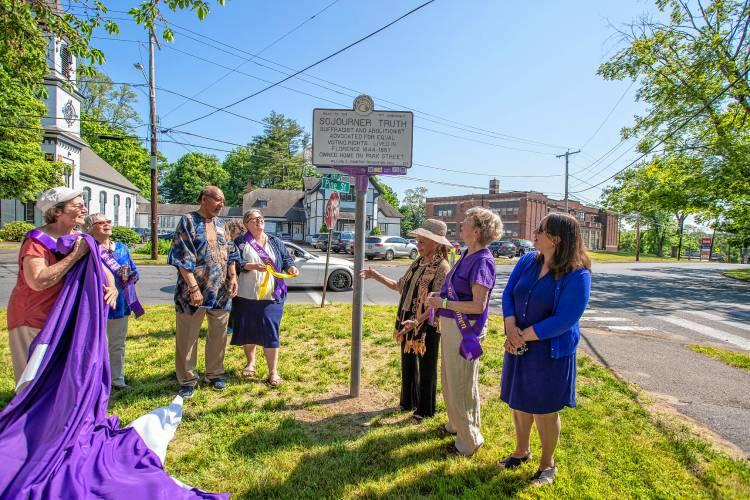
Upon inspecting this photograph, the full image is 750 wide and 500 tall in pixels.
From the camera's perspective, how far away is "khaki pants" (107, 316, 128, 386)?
4395 millimetres

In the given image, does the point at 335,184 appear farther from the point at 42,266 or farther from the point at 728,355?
the point at 728,355

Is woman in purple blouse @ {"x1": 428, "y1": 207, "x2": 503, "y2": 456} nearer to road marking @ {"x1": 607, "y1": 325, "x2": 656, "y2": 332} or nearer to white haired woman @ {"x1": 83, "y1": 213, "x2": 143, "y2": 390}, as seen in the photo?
white haired woman @ {"x1": 83, "y1": 213, "x2": 143, "y2": 390}

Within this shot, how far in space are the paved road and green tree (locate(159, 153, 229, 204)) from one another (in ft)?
194

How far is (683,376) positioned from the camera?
5.49m

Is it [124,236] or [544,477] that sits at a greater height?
[124,236]

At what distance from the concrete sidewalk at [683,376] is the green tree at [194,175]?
7204 centimetres

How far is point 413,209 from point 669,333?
8481 centimetres

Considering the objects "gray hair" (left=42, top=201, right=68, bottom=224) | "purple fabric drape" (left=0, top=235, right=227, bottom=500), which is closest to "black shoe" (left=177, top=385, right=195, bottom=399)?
"purple fabric drape" (left=0, top=235, right=227, bottom=500)

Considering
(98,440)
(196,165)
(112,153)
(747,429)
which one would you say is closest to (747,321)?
(747,429)

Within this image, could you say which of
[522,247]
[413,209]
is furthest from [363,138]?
[413,209]

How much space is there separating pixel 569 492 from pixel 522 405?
670 mm

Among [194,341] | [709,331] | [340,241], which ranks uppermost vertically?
[340,241]

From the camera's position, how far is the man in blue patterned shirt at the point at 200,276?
4.02 meters

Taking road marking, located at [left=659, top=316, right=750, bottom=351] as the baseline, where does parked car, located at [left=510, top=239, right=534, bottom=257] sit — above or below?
above
